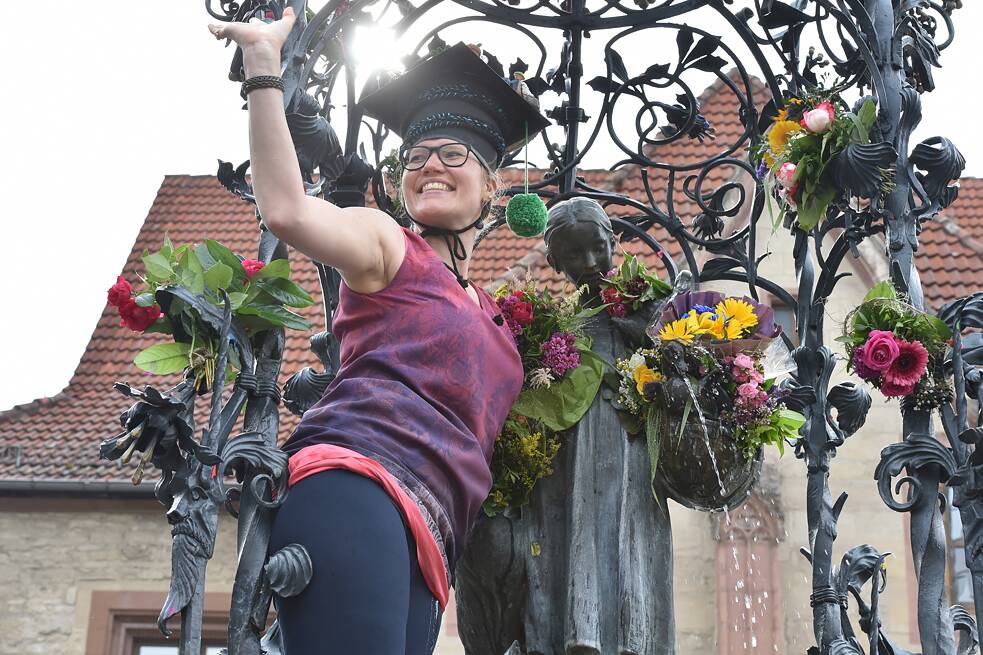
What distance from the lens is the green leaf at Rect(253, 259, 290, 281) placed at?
379 centimetres

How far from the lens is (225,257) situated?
3812 millimetres

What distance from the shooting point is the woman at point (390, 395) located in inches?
121

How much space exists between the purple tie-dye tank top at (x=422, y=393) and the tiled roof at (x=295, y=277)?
9225 millimetres

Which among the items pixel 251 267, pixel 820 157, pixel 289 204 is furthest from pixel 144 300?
pixel 820 157

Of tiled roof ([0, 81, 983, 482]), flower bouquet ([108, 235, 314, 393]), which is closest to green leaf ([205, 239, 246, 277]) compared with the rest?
flower bouquet ([108, 235, 314, 393])

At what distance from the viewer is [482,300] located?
12.8 feet

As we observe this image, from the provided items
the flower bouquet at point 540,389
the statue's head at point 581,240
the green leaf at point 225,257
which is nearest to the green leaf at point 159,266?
the green leaf at point 225,257

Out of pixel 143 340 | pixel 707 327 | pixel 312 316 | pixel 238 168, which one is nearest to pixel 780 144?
pixel 707 327

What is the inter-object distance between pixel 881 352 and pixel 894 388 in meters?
0.11

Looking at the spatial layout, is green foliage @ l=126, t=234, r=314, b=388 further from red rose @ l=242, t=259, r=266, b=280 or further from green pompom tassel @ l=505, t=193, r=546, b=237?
green pompom tassel @ l=505, t=193, r=546, b=237

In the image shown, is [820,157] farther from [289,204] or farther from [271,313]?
[289,204]

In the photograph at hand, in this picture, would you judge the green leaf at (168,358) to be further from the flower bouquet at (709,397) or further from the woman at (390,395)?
the flower bouquet at (709,397)

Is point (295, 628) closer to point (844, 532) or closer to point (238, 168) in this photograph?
point (238, 168)

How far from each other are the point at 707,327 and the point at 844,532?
30.1ft
